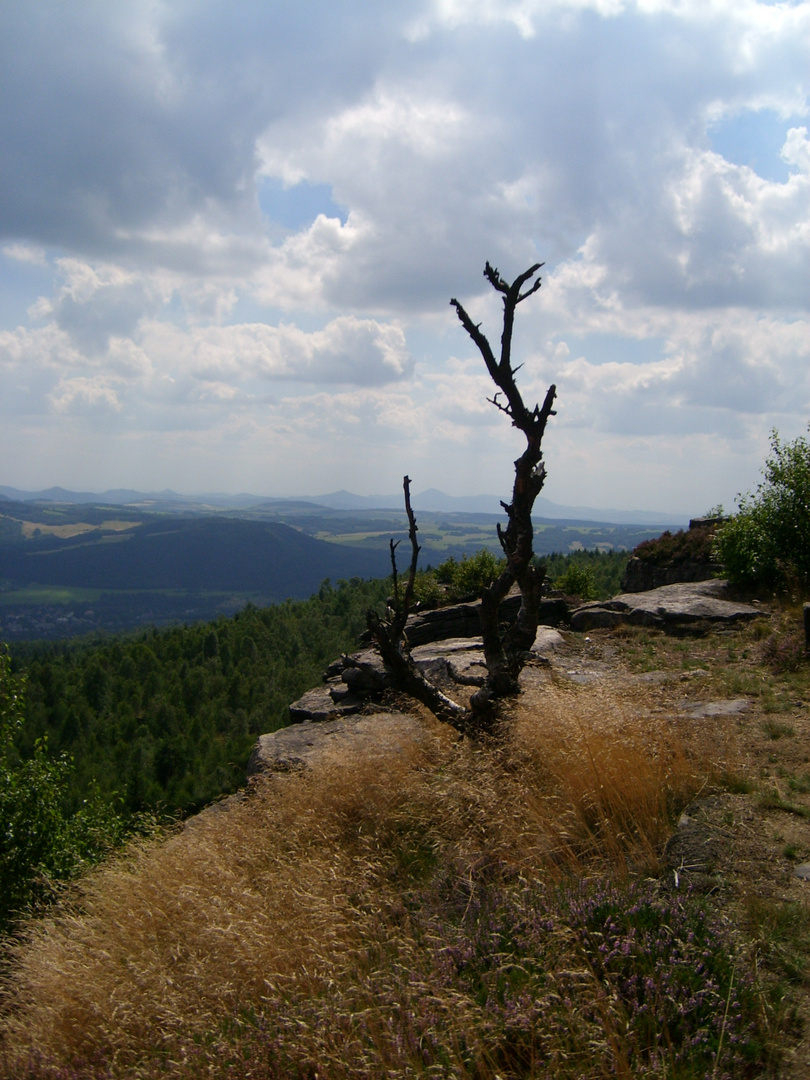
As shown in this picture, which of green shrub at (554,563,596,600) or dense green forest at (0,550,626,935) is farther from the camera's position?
dense green forest at (0,550,626,935)

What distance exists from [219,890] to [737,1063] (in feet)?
13.3

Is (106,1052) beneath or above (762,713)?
beneath

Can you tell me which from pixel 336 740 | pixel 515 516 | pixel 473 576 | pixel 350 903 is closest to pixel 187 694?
pixel 473 576

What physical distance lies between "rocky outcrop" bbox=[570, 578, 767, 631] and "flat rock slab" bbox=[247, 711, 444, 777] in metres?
6.43

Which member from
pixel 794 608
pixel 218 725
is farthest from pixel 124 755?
pixel 794 608

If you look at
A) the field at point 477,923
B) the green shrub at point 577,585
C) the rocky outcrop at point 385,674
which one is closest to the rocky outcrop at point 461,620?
the rocky outcrop at point 385,674

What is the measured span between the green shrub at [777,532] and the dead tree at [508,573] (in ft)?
28.0

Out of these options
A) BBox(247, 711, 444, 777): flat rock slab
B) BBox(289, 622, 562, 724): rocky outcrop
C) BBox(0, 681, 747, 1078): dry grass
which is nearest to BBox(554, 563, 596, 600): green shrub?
BBox(289, 622, 562, 724): rocky outcrop

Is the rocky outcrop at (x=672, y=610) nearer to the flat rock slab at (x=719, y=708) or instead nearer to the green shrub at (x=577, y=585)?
the green shrub at (x=577, y=585)

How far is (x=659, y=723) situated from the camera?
6590mm

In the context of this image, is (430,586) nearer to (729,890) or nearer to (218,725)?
(729,890)

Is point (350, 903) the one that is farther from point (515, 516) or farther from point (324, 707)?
point (324, 707)

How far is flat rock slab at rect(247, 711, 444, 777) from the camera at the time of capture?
26.1ft

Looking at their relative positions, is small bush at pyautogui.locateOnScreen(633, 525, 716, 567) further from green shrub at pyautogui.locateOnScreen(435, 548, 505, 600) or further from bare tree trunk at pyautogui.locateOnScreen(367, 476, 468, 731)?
bare tree trunk at pyautogui.locateOnScreen(367, 476, 468, 731)
